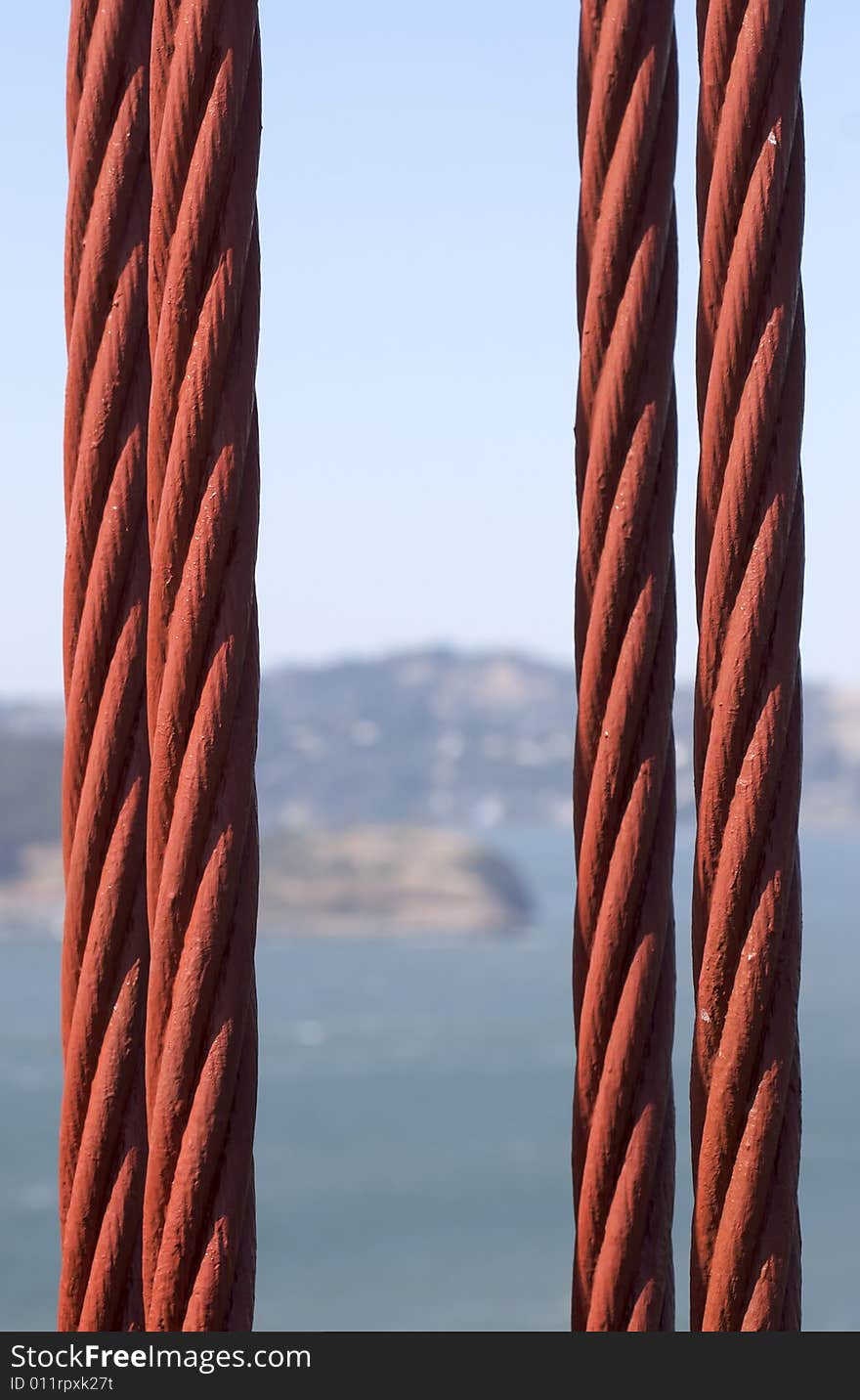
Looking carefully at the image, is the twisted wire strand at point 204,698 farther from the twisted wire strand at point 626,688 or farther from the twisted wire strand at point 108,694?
the twisted wire strand at point 626,688

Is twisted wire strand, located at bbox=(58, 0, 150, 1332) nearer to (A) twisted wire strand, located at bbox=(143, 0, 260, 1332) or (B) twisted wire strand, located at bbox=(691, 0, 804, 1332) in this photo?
(A) twisted wire strand, located at bbox=(143, 0, 260, 1332)

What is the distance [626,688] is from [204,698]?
0.34 meters

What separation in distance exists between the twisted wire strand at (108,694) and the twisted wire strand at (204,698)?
0.06 meters

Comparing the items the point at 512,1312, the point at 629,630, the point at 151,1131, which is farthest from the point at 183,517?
the point at 512,1312

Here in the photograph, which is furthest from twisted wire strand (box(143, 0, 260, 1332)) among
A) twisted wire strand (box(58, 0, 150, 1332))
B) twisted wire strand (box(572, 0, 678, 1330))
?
twisted wire strand (box(572, 0, 678, 1330))

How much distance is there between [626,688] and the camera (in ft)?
4.54

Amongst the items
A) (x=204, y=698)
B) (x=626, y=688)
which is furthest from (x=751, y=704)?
(x=204, y=698)

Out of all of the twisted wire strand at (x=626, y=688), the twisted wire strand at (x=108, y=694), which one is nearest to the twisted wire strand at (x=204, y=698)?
the twisted wire strand at (x=108, y=694)

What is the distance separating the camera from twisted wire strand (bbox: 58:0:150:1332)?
1.39 m

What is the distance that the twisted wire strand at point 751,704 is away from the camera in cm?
136

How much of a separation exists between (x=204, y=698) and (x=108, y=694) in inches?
5.0

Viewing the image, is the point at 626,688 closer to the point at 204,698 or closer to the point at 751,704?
the point at 751,704

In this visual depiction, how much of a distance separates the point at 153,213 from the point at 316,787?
117238 mm

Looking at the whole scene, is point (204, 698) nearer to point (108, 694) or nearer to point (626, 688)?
point (108, 694)
